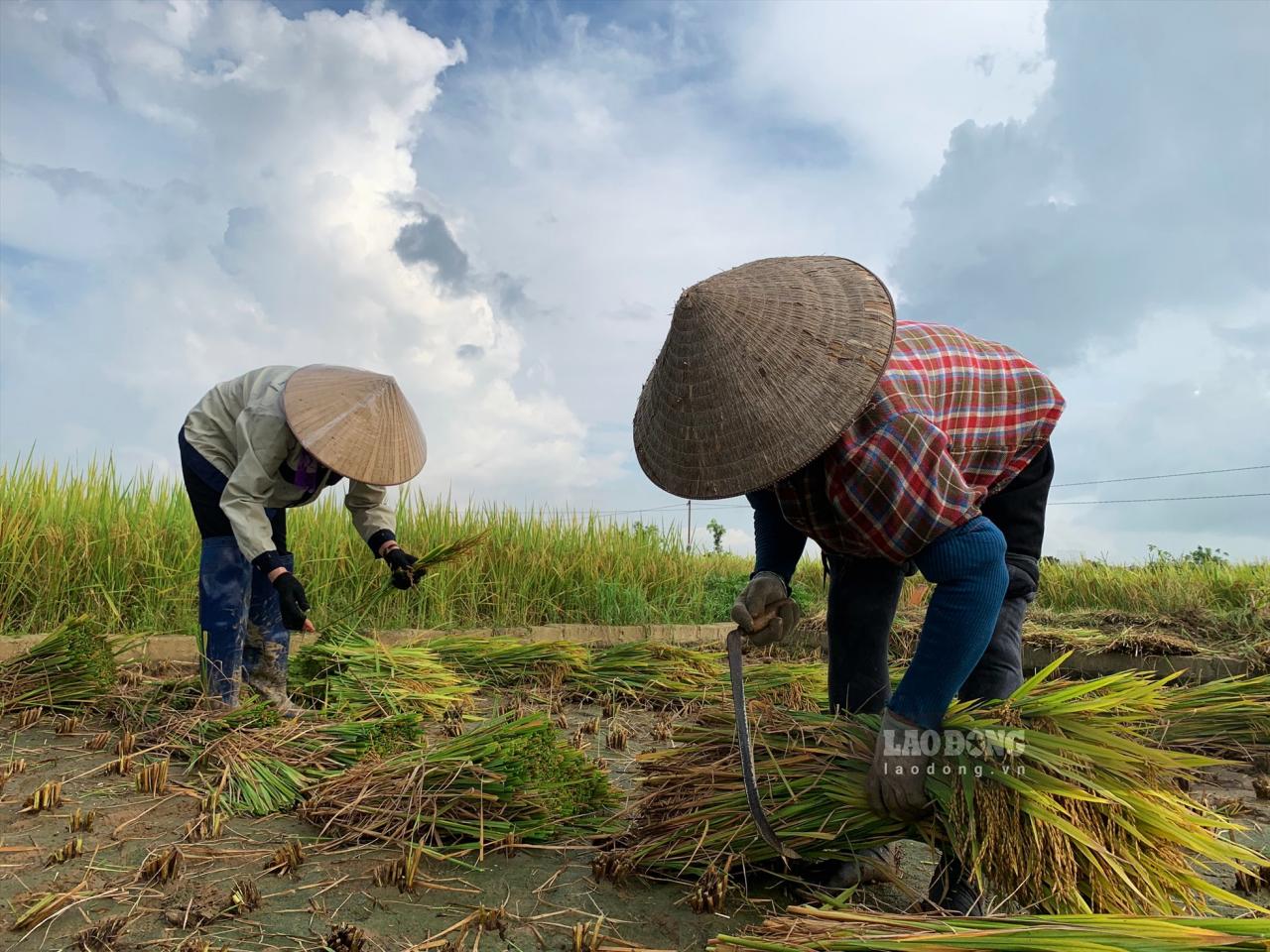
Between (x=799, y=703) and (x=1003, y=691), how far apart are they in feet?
5.11

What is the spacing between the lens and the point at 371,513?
455 centimetres

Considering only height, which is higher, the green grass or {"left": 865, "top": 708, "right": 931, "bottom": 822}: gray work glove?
the green grass

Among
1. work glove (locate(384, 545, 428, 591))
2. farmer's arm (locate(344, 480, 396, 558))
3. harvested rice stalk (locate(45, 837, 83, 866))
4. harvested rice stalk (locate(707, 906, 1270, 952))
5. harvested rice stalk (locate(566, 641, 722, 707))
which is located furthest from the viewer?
harvested rice stalk (locate(566, 641, 722, 707))

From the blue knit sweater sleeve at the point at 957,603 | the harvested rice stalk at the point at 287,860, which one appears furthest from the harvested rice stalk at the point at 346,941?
the blue knit sweater sleeve at the point at 957,603

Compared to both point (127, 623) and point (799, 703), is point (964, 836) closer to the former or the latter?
point (799, 703)

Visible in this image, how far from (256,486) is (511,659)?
1.90 metres

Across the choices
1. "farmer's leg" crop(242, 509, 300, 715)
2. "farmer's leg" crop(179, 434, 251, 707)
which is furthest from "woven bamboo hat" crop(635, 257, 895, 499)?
"farmer's leg" crop(242, 509, 300, 715)

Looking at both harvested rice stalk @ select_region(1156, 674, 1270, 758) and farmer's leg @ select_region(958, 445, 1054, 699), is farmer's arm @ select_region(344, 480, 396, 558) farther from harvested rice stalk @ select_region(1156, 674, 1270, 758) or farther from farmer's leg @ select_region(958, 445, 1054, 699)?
harvested rice stalk @ select_region(1156, 674, 1270, 758)

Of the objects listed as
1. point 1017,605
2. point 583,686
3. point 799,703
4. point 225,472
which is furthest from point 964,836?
point 225,472

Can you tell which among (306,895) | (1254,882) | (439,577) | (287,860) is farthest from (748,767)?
(439,577)

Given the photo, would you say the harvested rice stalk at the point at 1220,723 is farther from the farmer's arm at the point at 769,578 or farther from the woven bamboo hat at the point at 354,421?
the woven bamboo hat at the point at 354,421

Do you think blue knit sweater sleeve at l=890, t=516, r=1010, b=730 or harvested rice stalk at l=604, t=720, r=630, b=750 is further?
harvested rice stalk at l=604, t=720, r=630, b=750

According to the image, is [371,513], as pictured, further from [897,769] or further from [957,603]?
[957,603]

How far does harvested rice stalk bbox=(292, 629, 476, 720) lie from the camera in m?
4.09
